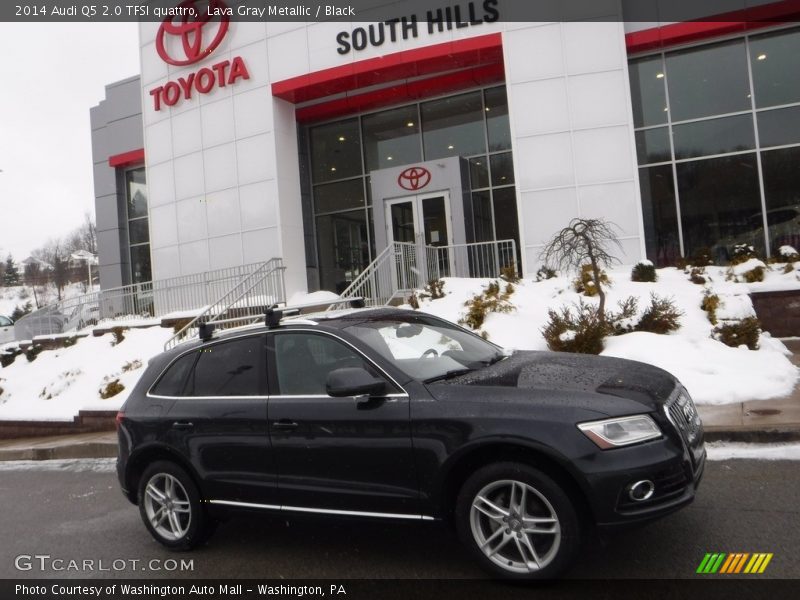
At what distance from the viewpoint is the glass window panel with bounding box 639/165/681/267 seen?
1628cm

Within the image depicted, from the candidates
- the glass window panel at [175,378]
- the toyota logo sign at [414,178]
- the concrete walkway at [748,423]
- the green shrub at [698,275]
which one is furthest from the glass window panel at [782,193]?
the glass window panel at [175,378]

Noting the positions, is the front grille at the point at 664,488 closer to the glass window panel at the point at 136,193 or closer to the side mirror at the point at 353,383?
the side mirror at the point at 353,383

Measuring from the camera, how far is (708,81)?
16.4 meters

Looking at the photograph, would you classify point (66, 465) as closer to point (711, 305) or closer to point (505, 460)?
point (505, 460)

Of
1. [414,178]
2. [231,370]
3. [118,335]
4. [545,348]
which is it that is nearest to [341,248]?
[414,178]

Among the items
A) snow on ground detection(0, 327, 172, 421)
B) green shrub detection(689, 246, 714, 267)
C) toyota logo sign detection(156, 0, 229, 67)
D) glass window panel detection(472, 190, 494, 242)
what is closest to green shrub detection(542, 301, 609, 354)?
green shrub detection(689, 246, 714, 267)

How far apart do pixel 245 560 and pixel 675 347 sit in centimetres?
663

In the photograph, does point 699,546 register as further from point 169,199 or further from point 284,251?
point 169,199

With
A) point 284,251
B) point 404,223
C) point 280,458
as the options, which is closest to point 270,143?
point 284,251

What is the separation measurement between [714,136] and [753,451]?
12.5 metres

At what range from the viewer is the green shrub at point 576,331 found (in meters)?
9.42

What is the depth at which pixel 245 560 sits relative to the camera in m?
4.60

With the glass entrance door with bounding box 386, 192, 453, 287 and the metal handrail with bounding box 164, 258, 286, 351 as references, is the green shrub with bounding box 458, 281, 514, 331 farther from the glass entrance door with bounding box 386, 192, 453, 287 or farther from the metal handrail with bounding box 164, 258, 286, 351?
the glass entrance door with bounding box 386, 192, 453, 287

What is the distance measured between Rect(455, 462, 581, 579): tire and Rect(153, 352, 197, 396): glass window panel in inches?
96.8
